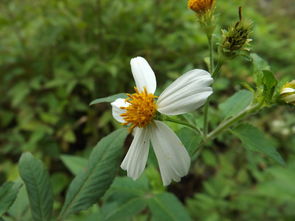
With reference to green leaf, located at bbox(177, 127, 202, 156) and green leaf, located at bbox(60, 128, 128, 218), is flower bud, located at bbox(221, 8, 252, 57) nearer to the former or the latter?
green leaf, located at bbox(177, 127, 202, 156)

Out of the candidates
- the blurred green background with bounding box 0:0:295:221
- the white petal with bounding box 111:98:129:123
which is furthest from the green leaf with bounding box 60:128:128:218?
the blurred green background with bounding box 0:0:295:221

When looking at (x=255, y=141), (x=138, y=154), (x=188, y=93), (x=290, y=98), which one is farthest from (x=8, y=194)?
(x=290, y=98)

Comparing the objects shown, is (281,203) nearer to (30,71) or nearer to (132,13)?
(132,13)

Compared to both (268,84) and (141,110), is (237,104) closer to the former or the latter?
(268,84)

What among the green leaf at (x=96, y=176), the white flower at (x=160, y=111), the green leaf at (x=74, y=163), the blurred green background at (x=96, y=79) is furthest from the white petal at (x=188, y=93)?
the blurred green background at (x=96, y=79)

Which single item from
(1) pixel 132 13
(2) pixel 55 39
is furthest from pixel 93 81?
(1) pixel 132 13

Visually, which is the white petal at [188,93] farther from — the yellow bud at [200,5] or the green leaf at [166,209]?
the green leaf at [166,209]
